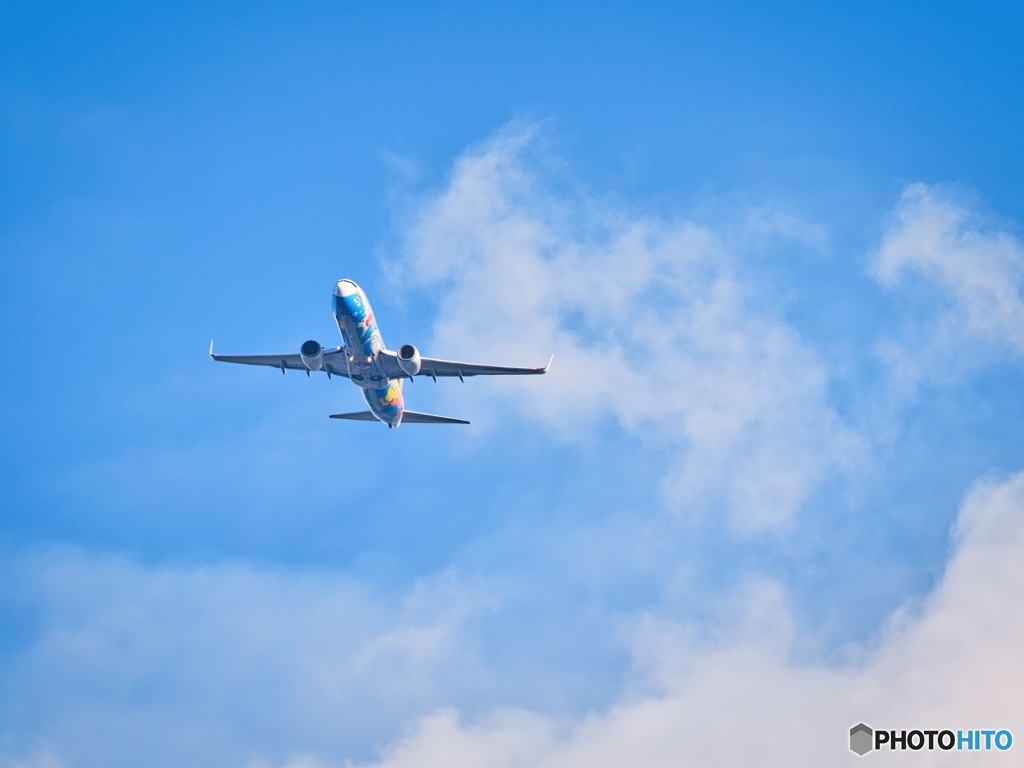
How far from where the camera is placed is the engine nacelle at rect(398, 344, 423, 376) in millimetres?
69062

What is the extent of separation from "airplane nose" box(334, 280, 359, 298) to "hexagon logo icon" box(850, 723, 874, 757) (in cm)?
3756

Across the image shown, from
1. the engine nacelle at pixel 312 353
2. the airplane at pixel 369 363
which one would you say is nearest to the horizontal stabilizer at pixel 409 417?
the airplane at pixel 369 363

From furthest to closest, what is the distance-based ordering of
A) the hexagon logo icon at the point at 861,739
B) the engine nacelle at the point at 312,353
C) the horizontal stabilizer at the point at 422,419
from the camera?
the horizontal stabilizer at the point at 422,419, the engine nacelle at the point at 312,353, the hexagon logo icon at the point at 861,739

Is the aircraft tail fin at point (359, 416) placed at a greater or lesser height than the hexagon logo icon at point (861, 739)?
greater

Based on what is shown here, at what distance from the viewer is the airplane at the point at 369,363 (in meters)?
65.6

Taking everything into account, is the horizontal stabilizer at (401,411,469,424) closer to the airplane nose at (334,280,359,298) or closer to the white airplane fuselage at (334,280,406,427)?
the white airplane fuselage at (334,280,406,427)

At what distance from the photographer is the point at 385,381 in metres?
71.4

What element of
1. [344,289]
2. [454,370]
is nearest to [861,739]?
[454,370]

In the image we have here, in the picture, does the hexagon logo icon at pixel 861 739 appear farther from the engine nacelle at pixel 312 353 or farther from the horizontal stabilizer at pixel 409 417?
the engine nacelle at pixel 312 353

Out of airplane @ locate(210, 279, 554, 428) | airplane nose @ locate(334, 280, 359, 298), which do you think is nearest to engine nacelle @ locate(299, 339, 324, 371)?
airplane @ locate(210, 279, 554, 428)

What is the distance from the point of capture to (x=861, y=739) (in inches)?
2458

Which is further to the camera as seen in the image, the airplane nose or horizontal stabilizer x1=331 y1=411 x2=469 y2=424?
horizontal stabilizer x1=331 y1=411 x2=469 y2=424

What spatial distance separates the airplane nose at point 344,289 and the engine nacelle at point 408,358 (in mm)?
5702

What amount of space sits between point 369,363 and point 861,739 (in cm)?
3583
